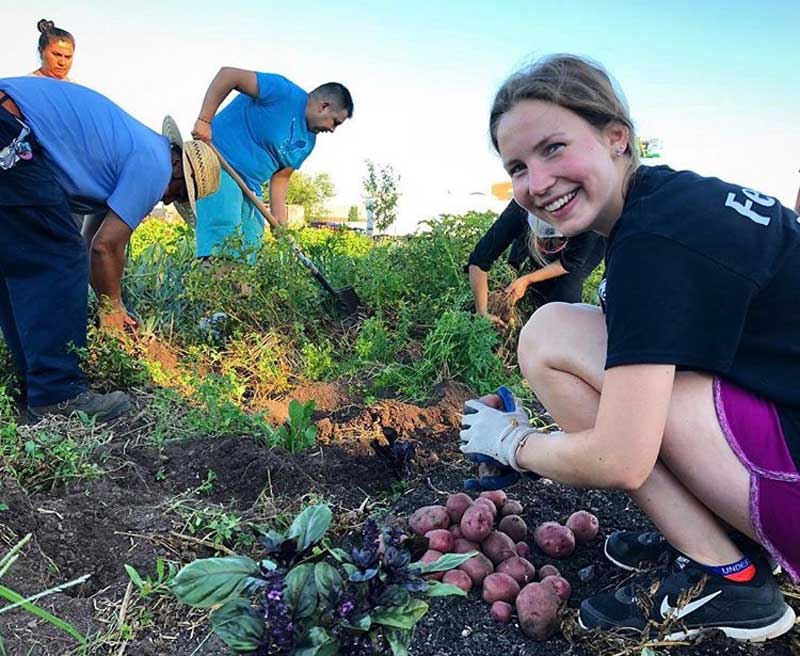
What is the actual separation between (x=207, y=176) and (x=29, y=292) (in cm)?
106

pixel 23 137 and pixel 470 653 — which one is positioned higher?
pixel 23 137

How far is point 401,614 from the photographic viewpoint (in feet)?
3.66

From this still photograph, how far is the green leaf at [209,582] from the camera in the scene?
1104 millimetres

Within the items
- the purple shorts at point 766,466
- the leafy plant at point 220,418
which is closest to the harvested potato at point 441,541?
the purple shorts at point 766,466

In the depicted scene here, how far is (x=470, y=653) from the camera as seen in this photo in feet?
4.83

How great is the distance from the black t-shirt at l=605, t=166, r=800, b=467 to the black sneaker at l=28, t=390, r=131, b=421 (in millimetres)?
2245

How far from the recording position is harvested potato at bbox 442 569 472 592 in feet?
5.30

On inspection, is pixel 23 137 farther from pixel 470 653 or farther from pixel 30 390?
pixel 470 653

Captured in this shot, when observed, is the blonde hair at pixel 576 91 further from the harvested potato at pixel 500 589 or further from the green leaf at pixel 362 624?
the green leaf at pixel 362 624

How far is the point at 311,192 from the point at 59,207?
30730 mm

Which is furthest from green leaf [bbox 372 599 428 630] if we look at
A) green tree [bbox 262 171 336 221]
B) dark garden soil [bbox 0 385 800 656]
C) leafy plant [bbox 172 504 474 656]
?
green tree [bbox 262 171 336 221]

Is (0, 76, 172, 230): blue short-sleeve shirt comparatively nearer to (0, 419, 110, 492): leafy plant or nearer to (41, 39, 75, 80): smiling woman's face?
(0, 419, 110, 492): leafy plant

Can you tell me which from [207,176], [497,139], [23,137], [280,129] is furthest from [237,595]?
[280,129]

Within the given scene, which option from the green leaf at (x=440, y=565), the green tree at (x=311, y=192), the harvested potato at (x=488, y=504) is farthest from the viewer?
the green tree at (x=311, y=192)
